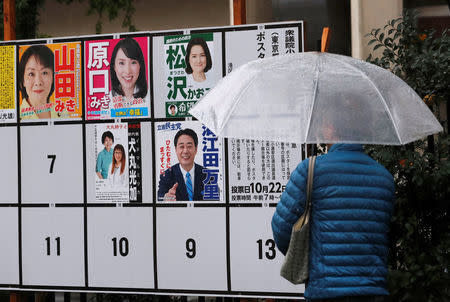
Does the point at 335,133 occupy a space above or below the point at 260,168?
above

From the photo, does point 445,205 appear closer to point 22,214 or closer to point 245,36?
point 245,36

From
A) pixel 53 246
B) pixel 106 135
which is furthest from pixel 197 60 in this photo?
pixel 53 246

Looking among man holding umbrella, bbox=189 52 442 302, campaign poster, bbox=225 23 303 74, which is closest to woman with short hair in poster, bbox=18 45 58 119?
campaign poster, bbox=225 23 303 74

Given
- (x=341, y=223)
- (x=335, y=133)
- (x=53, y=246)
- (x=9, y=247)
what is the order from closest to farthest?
(x=341, y=223) → (x=335, y=133) → (x=53, y=246) → (x=9, y=247)

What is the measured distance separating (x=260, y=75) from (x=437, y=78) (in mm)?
1849

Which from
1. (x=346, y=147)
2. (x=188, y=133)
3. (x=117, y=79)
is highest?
(x=117, y=79)

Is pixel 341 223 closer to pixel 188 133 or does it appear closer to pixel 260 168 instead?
pixel 260 168

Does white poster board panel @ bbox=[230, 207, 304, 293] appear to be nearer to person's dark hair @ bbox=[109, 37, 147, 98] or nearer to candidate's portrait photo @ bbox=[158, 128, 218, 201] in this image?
candidate's portrait photo @ bbox=[158, 128, 218, 201]

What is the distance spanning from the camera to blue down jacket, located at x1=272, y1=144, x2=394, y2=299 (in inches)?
164

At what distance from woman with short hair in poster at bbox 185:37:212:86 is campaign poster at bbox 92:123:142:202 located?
691mm

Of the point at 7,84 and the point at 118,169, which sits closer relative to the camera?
the point at 118,169

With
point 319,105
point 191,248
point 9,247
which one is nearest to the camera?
point 319,105

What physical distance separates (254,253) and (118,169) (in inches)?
58.1

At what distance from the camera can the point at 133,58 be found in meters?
6.82
